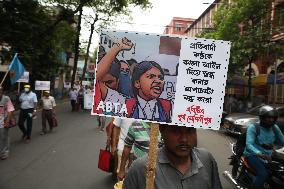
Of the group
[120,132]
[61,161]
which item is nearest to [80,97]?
[61,161]

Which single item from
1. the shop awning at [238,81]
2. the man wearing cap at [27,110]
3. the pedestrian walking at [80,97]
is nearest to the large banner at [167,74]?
the man wearing cap at [27,110]

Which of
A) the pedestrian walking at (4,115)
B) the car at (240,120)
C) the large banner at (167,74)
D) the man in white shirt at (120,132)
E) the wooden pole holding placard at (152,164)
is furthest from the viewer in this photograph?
the car at (240,120)

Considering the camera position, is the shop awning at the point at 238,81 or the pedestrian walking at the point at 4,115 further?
the shop awning at the point at 238,81

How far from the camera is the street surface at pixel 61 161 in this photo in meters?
8.19

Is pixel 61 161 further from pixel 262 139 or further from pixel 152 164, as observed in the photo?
pixel 152 164

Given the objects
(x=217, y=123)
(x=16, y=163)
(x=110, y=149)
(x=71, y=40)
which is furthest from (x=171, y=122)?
(x=71, y=40)

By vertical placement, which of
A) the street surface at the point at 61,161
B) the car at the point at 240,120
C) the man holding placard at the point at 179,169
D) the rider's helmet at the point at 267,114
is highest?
the rider's helmet at the point at 267,114

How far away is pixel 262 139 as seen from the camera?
20.5ft

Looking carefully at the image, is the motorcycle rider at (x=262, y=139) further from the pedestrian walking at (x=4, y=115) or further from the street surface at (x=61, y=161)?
the pedestrian walking at (x=4, y=115)

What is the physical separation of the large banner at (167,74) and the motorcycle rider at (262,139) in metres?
3.04

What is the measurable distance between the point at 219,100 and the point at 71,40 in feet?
102

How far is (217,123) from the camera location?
319 centimetres

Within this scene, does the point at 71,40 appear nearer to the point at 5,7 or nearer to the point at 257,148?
the point at 5,7

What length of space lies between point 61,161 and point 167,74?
7.62 m
